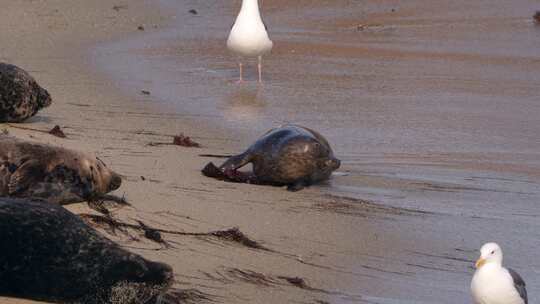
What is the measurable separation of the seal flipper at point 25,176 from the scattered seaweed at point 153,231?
1.07 ft

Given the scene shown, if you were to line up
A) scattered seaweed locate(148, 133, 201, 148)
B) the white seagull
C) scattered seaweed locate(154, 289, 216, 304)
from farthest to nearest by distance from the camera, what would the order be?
1. scattered seaweed locate(148, 133, 201, 148)
2. the white seagull
3. scattered seaweed locate(154, 289, 216, 304)

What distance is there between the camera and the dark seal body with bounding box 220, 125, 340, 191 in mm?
7539

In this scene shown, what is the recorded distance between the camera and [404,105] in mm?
11078

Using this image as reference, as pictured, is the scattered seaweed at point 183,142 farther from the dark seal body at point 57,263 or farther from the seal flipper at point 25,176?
the dark seal body at point 57,263

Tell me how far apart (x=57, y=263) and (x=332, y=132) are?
5.31 metres

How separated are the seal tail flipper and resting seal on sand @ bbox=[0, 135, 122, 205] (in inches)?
57.6

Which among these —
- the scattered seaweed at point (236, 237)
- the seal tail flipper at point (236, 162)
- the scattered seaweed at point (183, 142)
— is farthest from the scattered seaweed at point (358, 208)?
the scattered seaweed at point (183, 142)

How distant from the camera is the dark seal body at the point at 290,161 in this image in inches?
297

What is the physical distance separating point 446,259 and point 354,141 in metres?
3.28

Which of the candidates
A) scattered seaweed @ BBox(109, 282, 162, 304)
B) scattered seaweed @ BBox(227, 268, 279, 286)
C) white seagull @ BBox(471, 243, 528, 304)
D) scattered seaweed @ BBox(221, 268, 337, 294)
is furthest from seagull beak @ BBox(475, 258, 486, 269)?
scattered seaweed @ BBox(109, 282, 162, 304)

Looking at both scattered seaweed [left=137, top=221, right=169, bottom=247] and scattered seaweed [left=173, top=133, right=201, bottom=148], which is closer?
scattered seaweed [left=137, top=221, right=169, bottom=247]

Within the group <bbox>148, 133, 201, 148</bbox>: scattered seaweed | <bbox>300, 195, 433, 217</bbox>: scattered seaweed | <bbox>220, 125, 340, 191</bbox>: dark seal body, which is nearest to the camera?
<bbox>300, 195, 433, 217</bbox>: scattered seaweed

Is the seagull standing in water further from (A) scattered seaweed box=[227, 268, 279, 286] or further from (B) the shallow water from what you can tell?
(A) scattered seaweed box=[227, 268, 279, 286]

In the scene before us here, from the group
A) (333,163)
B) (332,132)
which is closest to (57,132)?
(333,163)
